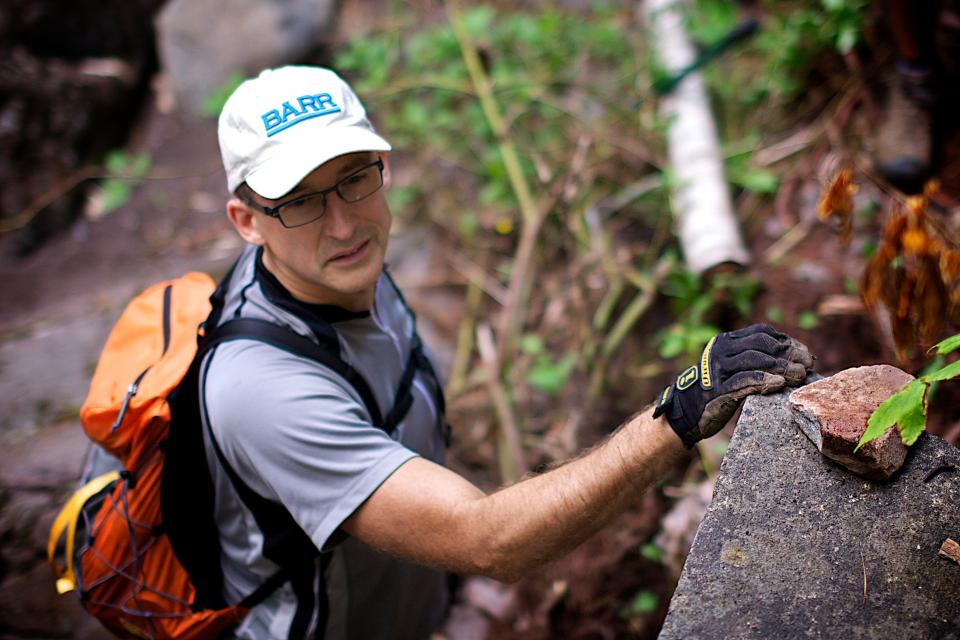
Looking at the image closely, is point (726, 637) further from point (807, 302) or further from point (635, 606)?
point (807, 302)


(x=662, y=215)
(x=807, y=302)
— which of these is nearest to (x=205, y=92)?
(x=662, y=215)

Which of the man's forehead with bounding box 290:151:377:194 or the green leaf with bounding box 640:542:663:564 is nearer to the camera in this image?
the man's forehead with bounding box 290:151:377:194

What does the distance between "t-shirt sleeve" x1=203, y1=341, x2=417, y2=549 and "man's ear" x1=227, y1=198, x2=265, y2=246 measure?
443mm

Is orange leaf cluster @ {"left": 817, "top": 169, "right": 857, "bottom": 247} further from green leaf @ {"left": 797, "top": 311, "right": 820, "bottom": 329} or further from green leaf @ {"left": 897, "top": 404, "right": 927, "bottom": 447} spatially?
green leaf @ {"left": 897, "top": 404, "right": 927, "bottom": 447}

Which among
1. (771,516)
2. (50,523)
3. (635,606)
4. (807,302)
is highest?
(771,516)

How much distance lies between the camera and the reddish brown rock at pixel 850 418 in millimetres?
1502

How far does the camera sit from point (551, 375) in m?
4.00

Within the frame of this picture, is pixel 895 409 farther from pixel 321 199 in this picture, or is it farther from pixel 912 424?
pixel 321 199

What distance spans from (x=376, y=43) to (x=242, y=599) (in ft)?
17.2

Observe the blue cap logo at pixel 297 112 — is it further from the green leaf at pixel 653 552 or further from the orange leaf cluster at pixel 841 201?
the green leaf at pixel 653 552

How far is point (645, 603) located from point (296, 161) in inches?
91.6

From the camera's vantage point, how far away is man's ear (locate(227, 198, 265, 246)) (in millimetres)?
2146

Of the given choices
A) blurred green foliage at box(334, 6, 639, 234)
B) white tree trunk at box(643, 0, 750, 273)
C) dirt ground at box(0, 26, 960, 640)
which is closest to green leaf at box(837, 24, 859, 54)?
dirt ground at box(0, 26, 960, 640)

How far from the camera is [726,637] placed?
1455mm
